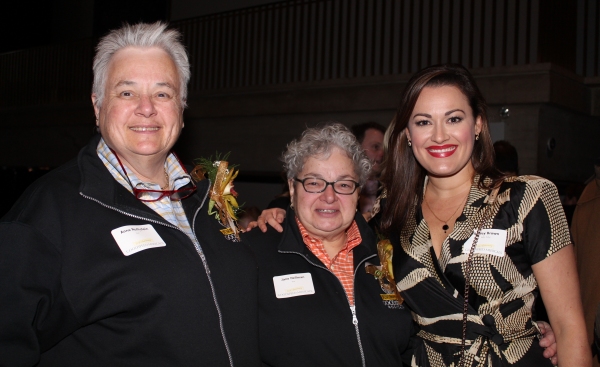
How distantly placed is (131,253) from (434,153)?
132cm

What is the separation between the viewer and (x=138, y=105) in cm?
186

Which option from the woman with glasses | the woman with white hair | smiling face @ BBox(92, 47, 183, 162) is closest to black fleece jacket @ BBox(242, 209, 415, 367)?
the woman with glasses

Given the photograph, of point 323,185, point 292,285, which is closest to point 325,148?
point 323,185

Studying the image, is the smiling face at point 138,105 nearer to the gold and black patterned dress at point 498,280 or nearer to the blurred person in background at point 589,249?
the gold and black patterned dress at point 498,280

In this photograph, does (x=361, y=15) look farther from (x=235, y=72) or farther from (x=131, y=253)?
(x=131, y=253)

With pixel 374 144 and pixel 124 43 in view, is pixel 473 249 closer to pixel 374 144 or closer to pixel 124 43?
pixel 124 43

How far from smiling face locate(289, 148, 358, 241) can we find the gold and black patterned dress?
449mm

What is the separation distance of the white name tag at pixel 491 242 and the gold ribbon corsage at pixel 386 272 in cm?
40

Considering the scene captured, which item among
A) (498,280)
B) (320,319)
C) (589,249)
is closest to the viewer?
(498,280)

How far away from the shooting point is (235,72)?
1029 centimetres

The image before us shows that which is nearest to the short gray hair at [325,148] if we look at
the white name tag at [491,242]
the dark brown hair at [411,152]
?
the dark brown hair at [411,152]

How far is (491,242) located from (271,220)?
99 cm

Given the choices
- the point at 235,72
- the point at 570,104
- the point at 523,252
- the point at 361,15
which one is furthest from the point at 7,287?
the point at 235,72

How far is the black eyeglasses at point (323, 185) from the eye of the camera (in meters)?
2.45
